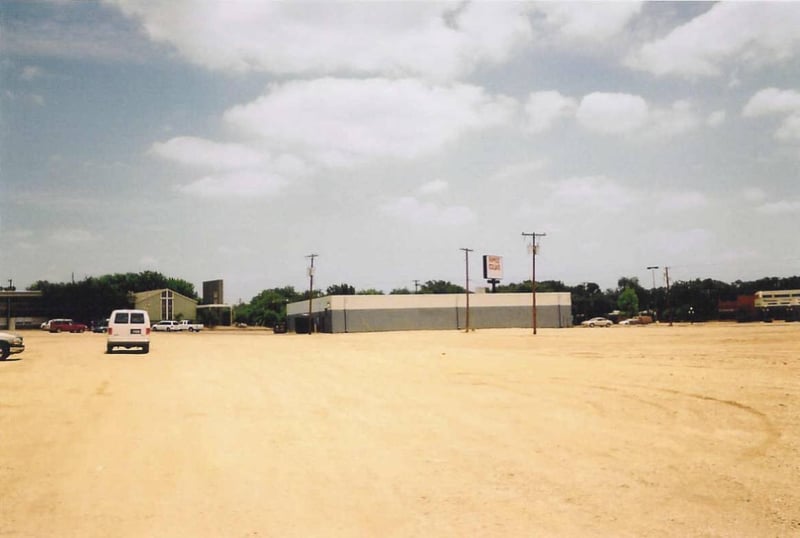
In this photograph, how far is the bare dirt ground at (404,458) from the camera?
6.48 m

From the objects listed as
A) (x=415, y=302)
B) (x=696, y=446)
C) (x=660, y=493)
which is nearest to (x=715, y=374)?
(x=696, y=446)

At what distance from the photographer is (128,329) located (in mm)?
31312

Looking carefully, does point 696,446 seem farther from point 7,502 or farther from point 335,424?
point 7,502

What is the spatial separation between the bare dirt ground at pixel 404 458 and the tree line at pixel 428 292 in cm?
9432

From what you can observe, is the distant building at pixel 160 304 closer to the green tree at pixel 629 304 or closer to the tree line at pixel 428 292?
the tree line at pixel 428 292

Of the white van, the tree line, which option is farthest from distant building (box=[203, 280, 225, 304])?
the white van

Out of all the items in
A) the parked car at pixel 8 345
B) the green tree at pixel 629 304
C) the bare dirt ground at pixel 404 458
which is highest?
the green tree at pixel 629 304

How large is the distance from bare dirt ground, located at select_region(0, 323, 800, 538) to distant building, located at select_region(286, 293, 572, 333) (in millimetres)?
65507

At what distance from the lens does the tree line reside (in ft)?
339

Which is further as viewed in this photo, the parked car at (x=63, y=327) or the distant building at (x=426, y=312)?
the distant building at (x=426, y=312)

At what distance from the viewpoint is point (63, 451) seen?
9484 mm

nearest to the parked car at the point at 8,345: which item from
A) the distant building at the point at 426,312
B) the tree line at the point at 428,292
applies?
the distant building at the point at 426,312

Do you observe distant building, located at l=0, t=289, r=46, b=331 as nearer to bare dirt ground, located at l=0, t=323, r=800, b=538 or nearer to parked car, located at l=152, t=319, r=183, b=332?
parked car, located at l=152, t=319, r=183, b=332

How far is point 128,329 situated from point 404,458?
1021 inches
